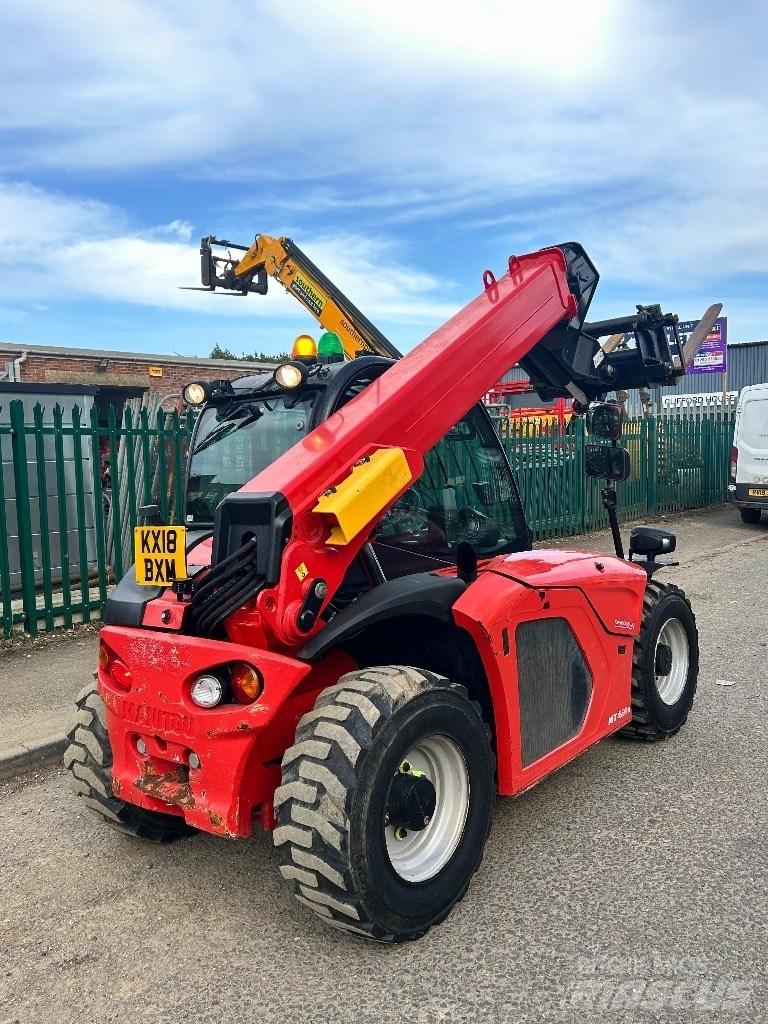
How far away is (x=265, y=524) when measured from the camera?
104 inches

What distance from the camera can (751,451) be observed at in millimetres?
14195

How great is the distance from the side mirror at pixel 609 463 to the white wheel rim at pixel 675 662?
1086 millimetres

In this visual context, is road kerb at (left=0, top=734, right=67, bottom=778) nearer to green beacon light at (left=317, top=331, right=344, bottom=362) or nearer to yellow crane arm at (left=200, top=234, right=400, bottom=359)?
green beacon light at (left=317, top=331, right=344, bottom=362)

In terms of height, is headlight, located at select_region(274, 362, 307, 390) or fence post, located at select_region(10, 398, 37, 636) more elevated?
headlight, located at select_region(274, 362, 307, 390)

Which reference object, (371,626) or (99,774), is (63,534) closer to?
(99,774)

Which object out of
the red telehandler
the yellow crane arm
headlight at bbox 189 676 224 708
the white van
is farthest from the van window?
headlight at bbox 189 676 224 708

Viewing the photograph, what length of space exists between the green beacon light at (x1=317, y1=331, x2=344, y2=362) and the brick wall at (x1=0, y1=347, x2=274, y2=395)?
1475cm

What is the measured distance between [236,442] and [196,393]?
0.36 m

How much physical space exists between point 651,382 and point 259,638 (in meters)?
2.74

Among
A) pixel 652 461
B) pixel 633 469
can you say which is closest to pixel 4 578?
pixel 633 469

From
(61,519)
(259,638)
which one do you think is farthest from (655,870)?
(61,519)

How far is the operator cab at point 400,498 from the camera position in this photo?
3.31 meters

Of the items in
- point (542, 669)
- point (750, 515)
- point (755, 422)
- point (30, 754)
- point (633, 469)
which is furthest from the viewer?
point (750, 515)

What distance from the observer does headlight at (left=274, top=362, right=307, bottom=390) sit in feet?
10.3
